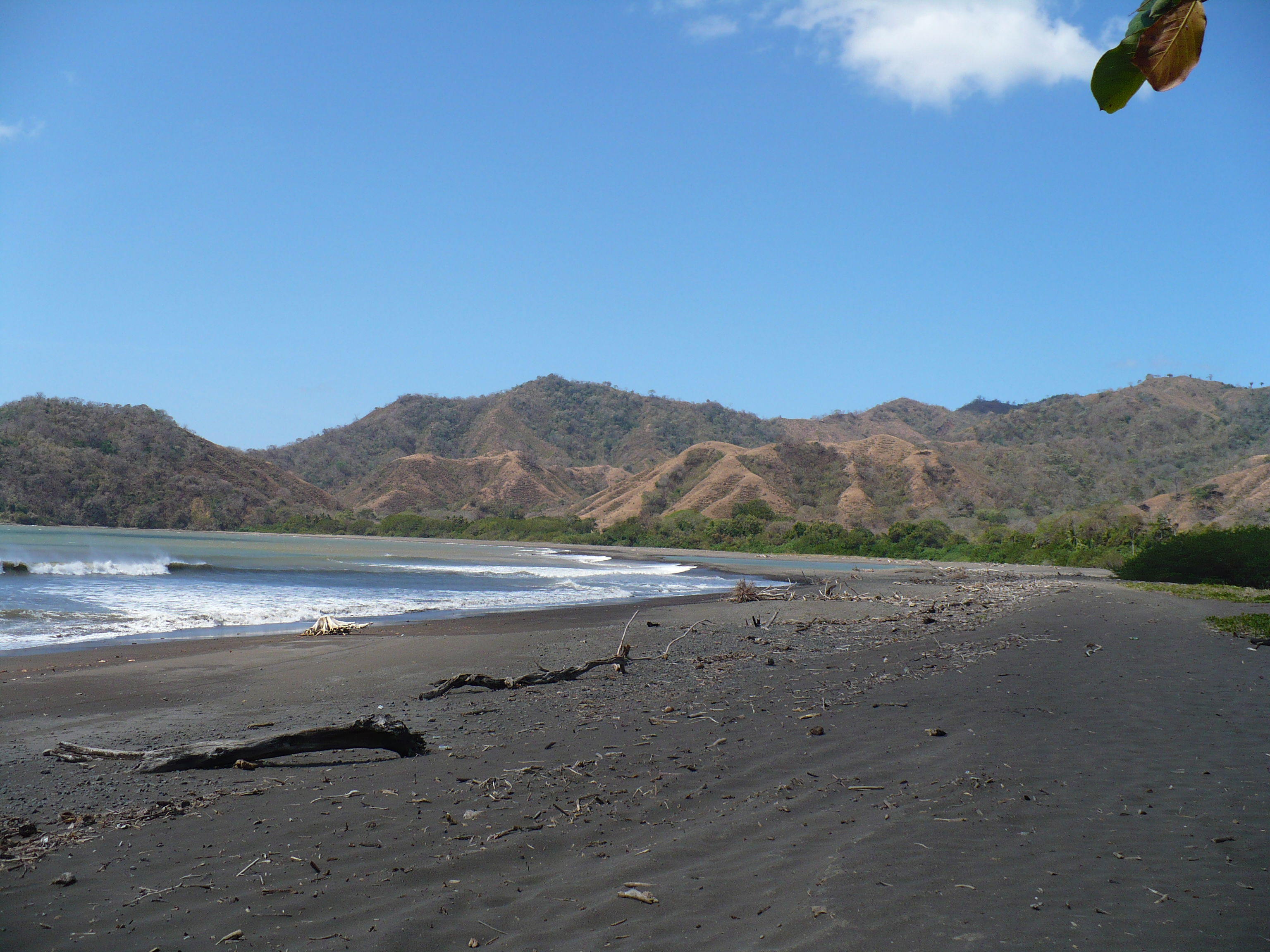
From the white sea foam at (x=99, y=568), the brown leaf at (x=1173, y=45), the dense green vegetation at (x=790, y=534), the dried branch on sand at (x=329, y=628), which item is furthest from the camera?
the dense green vegetation at (x=790, y=534)

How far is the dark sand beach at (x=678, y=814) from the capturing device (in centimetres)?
286

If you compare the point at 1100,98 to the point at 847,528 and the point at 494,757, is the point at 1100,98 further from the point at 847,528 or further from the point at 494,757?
the point at 847,528

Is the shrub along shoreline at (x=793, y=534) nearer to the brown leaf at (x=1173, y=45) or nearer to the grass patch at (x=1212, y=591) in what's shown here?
the grass patch at (x=1212, y=591)

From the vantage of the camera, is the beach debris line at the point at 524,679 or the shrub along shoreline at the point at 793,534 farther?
the shrub along shoreline at the point at 793,534

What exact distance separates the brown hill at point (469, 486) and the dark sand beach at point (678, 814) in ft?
300

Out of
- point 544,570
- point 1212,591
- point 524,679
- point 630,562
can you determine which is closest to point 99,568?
point 544,570

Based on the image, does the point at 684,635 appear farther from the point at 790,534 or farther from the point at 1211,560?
the point at 790,534

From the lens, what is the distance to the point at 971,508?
73.6 m

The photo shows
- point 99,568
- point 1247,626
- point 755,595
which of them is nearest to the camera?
point 1247,626

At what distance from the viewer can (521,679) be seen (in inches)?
307

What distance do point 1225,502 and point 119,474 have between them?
96.3 m

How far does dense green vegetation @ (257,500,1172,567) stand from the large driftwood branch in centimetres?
3255

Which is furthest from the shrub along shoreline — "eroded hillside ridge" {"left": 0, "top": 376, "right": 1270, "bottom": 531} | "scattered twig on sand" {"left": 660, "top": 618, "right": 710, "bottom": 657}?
"scattered twig on sand" {"left": 660, "top": 618, "right": 710, "bottom": 657}

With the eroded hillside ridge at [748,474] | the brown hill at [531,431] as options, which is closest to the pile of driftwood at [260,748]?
the eroded hillside ridge at [748,474]
